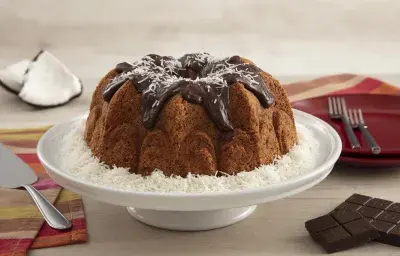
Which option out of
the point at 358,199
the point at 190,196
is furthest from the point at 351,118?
the point at 190,196

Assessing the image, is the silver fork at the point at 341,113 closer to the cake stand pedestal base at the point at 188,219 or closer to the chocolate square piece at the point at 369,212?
the chocolate square piece at the point at 369,212

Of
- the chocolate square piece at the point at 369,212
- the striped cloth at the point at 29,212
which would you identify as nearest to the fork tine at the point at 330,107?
the chocolate square piece at the point at 369,212

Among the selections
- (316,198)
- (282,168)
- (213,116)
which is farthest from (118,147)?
(316,198)

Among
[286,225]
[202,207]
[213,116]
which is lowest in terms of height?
[286,225]

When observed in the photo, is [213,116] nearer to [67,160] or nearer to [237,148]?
[237,148]

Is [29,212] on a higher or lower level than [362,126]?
lower

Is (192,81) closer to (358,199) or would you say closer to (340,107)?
(358,199)
